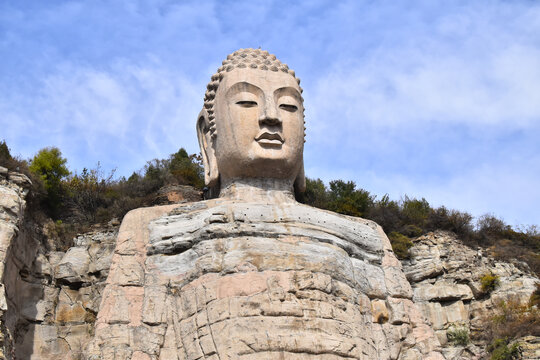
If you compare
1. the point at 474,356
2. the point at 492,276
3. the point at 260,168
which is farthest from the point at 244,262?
the point at 492,276

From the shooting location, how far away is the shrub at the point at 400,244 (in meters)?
14.6

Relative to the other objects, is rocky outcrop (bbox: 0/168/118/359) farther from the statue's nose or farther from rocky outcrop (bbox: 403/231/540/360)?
rocky outcrop (bbox: 403/231/540/360)

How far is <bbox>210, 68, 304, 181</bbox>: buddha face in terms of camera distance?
988 centimetres

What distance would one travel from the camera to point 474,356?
12836 mm

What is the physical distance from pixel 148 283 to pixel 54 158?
849cm

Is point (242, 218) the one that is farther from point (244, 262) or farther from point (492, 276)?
point (492, 276)

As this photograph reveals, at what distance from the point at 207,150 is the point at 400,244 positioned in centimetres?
567

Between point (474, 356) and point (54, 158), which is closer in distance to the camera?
point (474, 356)

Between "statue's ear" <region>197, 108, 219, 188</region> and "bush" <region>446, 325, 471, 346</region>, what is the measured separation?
545 cm

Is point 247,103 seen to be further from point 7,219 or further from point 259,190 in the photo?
point 7,219

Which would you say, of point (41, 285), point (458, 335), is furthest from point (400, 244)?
point (41, 285)

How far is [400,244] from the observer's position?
48.8 feet

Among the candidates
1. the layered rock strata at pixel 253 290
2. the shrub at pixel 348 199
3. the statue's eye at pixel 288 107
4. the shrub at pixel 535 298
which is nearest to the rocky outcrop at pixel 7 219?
the layered rock strata at pixel 253 290

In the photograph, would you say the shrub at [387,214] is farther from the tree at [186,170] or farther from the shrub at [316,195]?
the tree at [186,170]
